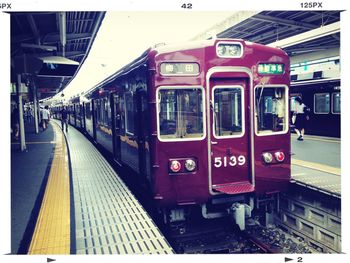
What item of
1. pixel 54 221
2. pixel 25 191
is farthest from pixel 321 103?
pixel 54 221

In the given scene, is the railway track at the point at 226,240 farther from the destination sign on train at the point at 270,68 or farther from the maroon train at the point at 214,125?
the destination sign on train at the point at 270,68

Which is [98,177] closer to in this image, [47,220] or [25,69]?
[47,220]

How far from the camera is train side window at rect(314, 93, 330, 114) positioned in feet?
32.0

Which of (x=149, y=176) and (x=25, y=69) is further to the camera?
(x=25, y=69)

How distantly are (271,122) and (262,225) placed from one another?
5.57 feet

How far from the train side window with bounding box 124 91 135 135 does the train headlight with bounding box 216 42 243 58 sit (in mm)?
1569

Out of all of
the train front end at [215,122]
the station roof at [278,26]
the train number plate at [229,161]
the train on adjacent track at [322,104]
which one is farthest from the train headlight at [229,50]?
the train on adjacent track at [322,104]

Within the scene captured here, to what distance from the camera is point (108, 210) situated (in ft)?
13.2

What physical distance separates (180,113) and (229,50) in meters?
0.96

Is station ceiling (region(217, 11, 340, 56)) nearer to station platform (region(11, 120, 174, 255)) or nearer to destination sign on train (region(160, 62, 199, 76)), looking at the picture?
destination sign on train (region(160, 62, 199, 76))

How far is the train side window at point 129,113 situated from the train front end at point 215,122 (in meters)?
1.20

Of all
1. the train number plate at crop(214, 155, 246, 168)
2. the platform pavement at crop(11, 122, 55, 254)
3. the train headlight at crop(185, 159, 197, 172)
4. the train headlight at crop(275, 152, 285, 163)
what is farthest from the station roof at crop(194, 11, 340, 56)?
the platform pavement at crop(11, 122, 55, 254)
